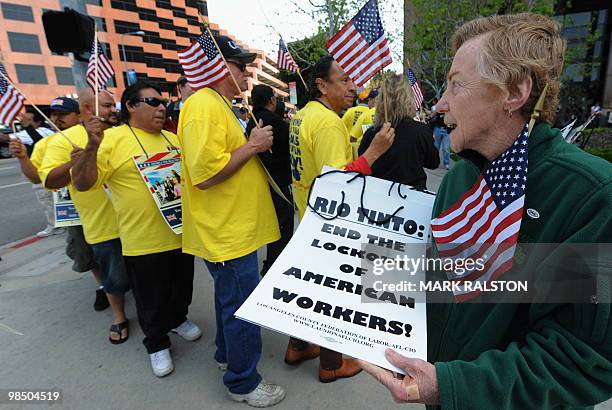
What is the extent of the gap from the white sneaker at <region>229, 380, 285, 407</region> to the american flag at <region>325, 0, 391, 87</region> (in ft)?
7.60

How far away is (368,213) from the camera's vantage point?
1332 millimetres

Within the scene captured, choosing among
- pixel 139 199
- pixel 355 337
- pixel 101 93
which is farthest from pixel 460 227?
pixel 101 93

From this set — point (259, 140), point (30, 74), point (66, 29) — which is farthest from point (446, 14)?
point (30, 74)

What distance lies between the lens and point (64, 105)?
369 centimetres

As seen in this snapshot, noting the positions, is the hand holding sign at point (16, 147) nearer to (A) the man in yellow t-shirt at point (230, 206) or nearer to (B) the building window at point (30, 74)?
(A) the man in yellow t-shirt at point (230, 206)

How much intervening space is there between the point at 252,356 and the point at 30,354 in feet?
7.17

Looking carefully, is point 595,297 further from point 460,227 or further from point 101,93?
point 101,93

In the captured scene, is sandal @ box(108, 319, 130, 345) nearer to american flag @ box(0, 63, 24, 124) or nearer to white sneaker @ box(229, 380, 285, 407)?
white sneaker @ box(229, 380, 285, 407)

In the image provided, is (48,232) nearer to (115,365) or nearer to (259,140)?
(115,365)

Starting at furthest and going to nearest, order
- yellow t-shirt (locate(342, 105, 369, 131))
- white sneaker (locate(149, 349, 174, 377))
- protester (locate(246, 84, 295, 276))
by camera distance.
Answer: yellow t-shirt (locate(342, 105, 369, 131)), protester (locate(246, 84, 295, 276)), white sneaker (locate(149, 349, 174, 377))

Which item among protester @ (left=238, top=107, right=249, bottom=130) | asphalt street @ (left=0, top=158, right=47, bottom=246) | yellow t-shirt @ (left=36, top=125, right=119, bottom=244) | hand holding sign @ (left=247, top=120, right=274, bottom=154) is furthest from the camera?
asphalt street @ (left=0, top=158, right=47, bottom=246)

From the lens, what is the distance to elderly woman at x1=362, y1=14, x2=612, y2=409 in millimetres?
803

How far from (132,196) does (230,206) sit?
99cm

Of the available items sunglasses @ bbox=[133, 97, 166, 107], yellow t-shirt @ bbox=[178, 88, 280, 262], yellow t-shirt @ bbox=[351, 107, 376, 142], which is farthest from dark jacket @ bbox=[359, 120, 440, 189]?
yellow t-shirt @ bbox=[351, 107, 376, 142]
